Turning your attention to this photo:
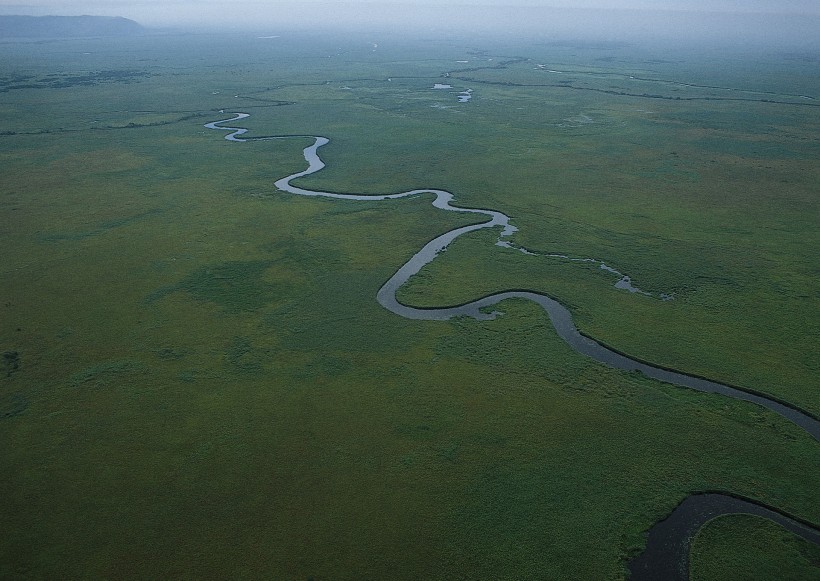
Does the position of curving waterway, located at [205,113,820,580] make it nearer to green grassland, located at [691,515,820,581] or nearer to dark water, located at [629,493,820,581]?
dark water, located at [629,493,820,581]

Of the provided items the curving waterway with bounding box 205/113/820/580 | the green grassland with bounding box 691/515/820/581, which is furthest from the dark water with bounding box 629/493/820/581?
the green grassland with bounding box 691/515/820/581

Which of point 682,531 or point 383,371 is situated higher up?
point 383,371

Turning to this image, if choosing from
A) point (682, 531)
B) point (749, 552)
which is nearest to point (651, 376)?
point (682, 531)

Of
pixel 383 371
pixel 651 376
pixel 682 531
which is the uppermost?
pixel 651 376

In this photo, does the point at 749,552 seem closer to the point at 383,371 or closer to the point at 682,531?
the point at 682,531

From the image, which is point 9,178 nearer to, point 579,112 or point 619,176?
point 619,176

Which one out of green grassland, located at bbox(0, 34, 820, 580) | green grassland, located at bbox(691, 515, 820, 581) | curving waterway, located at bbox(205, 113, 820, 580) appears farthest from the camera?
green grassland, located at bbox(0, 34, 820, 580)
